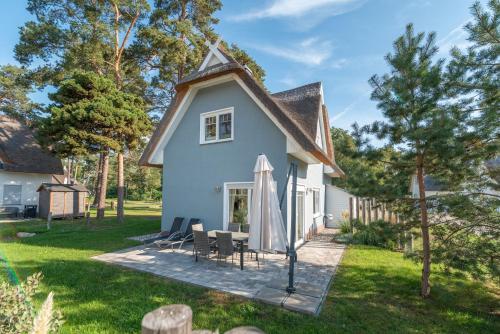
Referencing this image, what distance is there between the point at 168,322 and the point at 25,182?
30.5 metres

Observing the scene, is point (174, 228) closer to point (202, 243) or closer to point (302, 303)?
point (202, 243)

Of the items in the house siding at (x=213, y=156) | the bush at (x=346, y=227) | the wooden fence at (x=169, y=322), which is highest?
the house siding at (x=213, y=156)

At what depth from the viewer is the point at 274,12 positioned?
12.1m

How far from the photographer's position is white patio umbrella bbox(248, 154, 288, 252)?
706 cm

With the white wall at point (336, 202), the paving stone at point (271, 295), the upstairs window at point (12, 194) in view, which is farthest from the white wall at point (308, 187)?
the upstairs window at point (12, 194)

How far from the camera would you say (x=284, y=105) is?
1248cm

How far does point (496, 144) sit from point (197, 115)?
1022 centimetres

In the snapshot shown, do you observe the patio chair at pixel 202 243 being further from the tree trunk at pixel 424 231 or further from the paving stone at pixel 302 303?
the tree trunk at pixel 424 231

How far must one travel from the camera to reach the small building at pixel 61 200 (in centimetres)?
1870

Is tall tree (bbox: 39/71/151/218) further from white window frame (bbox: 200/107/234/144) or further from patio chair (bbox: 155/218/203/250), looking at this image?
patio chair (bbox: 155/218/203/250)

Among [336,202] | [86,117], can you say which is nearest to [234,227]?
[336,202]

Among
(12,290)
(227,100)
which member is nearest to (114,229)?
(227,100)

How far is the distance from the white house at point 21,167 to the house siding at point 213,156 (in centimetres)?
1746

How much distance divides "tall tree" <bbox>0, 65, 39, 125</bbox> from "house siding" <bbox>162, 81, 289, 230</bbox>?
27448 millimetres
